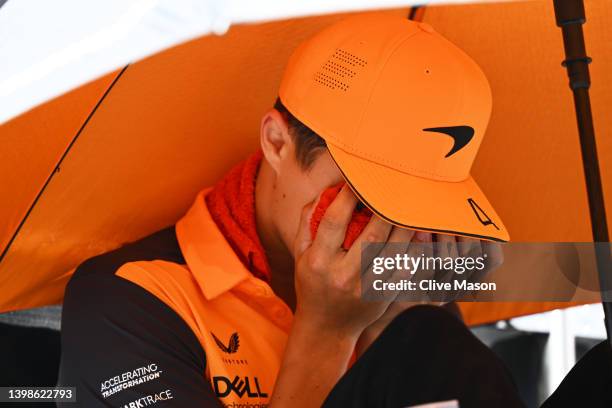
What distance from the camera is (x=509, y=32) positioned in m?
1.53

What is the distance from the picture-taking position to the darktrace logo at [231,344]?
1.40 meters

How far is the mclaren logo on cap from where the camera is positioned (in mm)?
1341

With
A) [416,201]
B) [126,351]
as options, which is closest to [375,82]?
[416,201]

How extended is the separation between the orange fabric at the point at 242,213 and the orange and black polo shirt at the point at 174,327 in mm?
27

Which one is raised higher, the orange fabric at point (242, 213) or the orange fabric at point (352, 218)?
the orange fabric at point (242, 213)

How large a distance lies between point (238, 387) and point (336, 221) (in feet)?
0.98

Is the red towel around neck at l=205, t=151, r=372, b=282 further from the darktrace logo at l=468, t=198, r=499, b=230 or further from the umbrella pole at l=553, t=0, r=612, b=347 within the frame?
the umbrella pole at l=553, t=0, r=612, b=347

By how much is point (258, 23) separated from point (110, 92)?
252 mm

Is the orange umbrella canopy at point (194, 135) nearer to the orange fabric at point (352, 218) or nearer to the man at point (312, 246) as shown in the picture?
the man at point (312, 246)

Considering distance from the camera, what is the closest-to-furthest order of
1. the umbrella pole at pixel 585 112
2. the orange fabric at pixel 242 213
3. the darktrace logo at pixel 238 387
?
the umbrella pole at pixel 585 112
the darktrace logo at pixel 238 387
the orange fabric at pixel 242 213

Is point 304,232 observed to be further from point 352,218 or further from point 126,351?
point 126,351

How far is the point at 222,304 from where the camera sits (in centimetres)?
145

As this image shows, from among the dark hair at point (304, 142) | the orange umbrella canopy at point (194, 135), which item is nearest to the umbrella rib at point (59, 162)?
the orange umbrella canopy at point (194, 135)

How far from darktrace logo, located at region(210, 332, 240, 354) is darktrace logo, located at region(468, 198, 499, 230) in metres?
0.41
